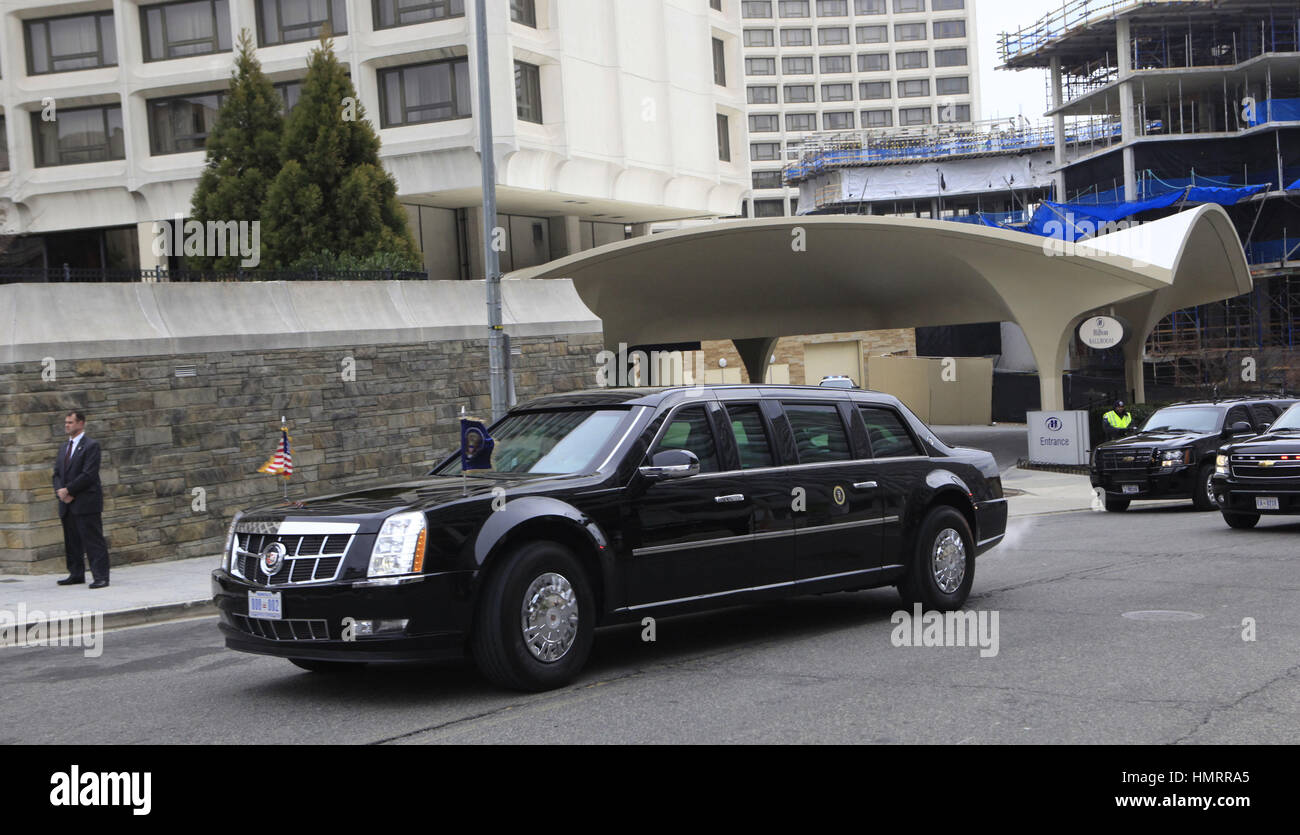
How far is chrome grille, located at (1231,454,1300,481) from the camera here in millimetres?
14977

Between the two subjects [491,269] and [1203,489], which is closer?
[491,269]

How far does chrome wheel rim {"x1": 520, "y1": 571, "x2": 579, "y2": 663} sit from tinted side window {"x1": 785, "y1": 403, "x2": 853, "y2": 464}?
2.32 m

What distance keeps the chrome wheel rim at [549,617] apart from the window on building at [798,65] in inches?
4199

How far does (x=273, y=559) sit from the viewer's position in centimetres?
720

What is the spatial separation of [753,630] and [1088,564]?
199 inches

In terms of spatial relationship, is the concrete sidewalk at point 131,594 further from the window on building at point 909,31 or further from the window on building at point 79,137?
the window on building at point 909,31

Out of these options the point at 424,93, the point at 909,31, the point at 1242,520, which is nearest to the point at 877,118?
the point at 909,31

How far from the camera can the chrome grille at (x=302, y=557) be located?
699cm

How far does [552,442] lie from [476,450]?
0.49 metres

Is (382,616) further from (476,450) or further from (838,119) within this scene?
(838,119)

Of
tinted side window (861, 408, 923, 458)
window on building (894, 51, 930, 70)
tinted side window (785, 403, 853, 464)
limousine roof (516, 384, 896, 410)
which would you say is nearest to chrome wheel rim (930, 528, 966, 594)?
tinted side window (861, 408, 923, 458)

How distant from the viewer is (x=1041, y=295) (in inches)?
1228

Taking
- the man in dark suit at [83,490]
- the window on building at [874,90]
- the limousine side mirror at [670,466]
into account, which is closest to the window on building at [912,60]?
the window on building at [874,90]
